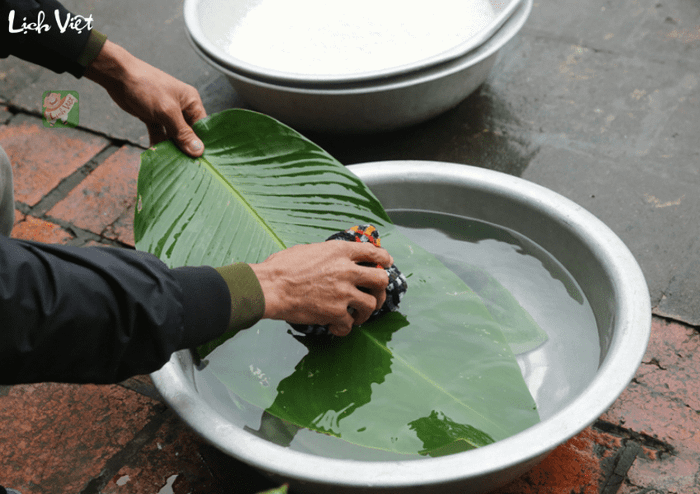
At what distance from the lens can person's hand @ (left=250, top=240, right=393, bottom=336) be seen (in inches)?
36.6

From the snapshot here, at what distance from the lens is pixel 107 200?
73.2 inches

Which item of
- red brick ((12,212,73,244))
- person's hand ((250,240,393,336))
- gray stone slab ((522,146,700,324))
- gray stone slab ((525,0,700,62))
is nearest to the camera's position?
person's hand ((250,240,393,336))

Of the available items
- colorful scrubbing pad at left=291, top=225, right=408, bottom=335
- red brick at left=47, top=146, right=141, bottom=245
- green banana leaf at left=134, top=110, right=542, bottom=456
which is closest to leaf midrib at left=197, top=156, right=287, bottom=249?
green banana leaf at left=134, top=110, right=542, bottom=456

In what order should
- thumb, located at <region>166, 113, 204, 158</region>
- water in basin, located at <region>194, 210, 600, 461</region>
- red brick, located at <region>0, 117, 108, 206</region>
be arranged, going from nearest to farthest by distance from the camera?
water in basin, located at <region>194, 210, 600, 461</region>, thumb, located at <region>166, 113, 204, 158</region>, red brick, located at <region>0, 117, 108, 206</region>

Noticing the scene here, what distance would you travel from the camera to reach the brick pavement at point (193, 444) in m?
1.16

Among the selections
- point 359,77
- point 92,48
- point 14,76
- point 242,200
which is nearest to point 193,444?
point 242,200

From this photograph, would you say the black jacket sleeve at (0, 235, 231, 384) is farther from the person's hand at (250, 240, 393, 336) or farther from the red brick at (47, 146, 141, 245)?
the red brick at (47, 146, 141, 245)

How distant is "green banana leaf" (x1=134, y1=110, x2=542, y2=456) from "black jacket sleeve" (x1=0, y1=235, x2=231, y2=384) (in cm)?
31

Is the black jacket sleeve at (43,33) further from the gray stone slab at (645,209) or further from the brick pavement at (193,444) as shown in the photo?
the gray stone slab at (645,209)

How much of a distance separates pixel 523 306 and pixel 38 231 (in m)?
1.38

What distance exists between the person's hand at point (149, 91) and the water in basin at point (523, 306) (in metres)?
0.46

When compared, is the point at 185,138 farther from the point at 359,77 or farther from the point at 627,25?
the point at 627,25

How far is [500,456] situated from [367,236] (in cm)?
43

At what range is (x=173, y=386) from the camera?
0.95m
